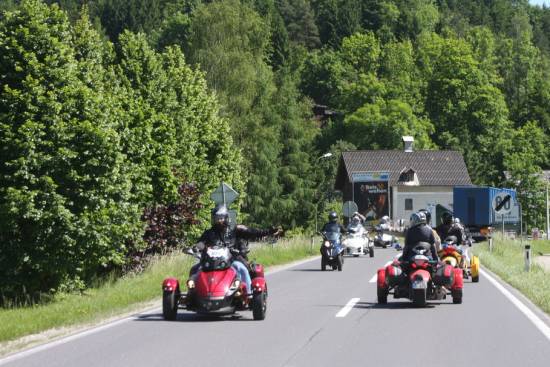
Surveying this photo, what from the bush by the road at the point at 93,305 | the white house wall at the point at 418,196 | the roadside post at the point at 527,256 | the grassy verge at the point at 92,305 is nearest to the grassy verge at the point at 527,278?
the roadside post at the point at 527,256

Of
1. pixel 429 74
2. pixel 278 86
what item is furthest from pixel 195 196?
pixel 429 74

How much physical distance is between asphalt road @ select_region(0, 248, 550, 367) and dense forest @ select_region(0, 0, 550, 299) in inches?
204

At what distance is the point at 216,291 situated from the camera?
51.1ft

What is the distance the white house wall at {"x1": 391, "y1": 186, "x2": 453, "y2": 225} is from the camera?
108250 millimetres

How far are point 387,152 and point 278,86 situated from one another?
60.3 feet

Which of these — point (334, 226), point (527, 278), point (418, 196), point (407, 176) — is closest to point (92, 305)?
point (527, 278)

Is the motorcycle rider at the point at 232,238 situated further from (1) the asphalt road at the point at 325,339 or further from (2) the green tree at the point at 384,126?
A: (2) the green tree at the point at 384,126

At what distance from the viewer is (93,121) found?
22734 mm

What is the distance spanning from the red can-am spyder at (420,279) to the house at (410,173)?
85675 mm

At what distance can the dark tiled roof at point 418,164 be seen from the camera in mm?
105812

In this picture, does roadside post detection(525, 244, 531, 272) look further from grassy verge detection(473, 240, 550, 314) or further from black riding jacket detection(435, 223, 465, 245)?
black riding jacket detection(435, 223, 465, 245)

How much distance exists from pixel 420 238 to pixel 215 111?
1298 inches

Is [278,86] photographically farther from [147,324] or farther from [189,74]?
[147,324]

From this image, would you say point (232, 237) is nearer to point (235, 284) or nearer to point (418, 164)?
point (235, 284)
